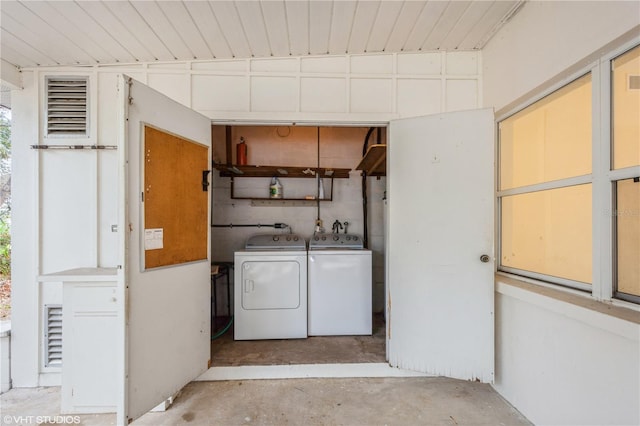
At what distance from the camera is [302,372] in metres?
2.05

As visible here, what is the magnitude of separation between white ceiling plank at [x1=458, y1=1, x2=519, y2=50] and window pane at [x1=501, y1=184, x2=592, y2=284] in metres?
1.23

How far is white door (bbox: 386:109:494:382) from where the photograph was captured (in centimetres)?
177

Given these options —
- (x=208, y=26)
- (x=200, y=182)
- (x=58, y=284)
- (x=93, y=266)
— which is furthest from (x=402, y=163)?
(x=58, y=284)

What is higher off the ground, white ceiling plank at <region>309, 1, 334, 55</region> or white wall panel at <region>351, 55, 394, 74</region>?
→ white ceiling plank at <region>309, 1, 334, 55</region>

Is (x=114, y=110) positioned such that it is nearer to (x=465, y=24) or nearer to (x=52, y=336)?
(x=52, y=336)

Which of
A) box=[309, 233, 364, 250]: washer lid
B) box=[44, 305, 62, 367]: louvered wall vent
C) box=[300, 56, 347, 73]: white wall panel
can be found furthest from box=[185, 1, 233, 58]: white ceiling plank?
box=[44, 305, 62, 367]: louvered wall vent

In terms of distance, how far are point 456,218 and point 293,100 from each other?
155 cm

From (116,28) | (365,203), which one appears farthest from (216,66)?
(365,203)

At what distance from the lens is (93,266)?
201 centimetres

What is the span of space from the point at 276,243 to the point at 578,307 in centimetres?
Result: 236

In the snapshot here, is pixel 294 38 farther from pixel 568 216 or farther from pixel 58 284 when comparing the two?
pixel 58 284

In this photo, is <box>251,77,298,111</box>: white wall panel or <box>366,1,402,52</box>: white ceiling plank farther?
<box>251,77,298,111</box>: white wall panel

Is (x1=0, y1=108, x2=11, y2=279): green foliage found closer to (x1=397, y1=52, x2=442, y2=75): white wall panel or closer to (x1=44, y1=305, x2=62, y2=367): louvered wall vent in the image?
(x1=44, y1=305, x2=62, y2=367): louvered wall vent

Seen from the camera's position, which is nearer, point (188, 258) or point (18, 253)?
point (188, 258)
